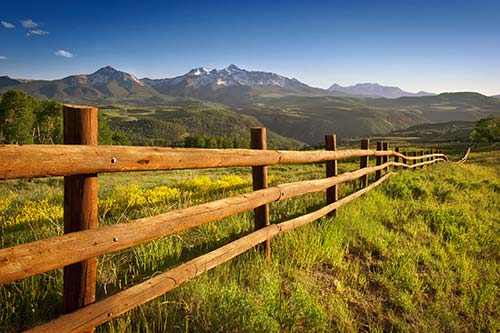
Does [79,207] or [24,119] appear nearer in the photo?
[79,207]

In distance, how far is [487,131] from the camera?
62375 mm

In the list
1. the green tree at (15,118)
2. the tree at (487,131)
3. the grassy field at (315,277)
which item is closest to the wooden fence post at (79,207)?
the grassy field at (315,277)

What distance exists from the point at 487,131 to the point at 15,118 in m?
94.1

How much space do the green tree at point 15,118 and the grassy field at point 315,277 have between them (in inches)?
2674

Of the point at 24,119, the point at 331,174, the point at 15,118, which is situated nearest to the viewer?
the point at 331,174

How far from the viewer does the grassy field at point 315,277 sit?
8.92 feet

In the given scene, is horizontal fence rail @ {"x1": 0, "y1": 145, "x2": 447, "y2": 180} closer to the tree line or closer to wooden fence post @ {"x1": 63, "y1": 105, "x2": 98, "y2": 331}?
wooden fence post @ {"x1": 63, "y1": 105, "x2": 98, "y2": 331}

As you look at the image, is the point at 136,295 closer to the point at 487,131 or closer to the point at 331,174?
the point at 331,174

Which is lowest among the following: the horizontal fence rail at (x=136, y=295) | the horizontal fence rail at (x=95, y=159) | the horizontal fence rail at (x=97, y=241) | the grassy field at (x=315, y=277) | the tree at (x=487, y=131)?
the grassy field at (x=315, y=277)

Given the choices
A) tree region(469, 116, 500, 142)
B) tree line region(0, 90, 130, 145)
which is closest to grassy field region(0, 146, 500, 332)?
tree line region(0, 90, 130, 145)

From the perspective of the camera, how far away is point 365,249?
4852mm

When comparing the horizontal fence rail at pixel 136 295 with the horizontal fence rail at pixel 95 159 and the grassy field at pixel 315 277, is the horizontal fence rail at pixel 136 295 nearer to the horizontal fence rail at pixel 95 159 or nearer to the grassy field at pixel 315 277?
the grassy field at pixel 315 277

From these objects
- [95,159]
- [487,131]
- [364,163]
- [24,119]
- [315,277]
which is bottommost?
[315,277]

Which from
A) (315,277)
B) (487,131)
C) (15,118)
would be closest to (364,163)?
(315,277)
